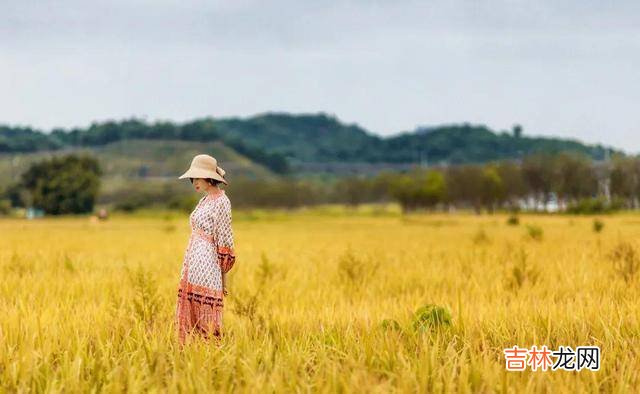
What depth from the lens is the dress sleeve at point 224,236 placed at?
20.0 ft

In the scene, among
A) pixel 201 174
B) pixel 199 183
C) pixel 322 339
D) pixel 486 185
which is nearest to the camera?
pixel 322 339

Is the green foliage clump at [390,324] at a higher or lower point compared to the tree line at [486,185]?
lower

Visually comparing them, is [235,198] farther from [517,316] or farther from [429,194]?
[517,316]

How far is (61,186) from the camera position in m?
112

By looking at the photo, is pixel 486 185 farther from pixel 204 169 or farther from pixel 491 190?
pixel 204 169

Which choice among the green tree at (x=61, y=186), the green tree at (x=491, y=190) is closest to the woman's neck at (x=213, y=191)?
the green tree at (x=491, y=190)

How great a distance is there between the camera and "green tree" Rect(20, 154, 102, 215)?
4409 inches

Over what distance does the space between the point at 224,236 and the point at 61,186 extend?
112 m

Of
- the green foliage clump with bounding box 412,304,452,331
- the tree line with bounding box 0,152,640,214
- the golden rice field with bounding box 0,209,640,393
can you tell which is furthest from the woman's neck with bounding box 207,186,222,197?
the tree line with bounding box 0,152,640,214

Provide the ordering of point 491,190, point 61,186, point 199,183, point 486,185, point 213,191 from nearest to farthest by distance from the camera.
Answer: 1. point 199,183
2. point 213,191
3. point 491,190
4. point 486,185
5. point 61,186

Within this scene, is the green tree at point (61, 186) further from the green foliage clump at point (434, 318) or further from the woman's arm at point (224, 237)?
the green foliage clump at point (434, 318)

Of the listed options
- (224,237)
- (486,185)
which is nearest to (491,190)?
(486,185)

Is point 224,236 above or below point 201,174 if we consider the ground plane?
below

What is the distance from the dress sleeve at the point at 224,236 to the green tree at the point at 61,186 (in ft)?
365
